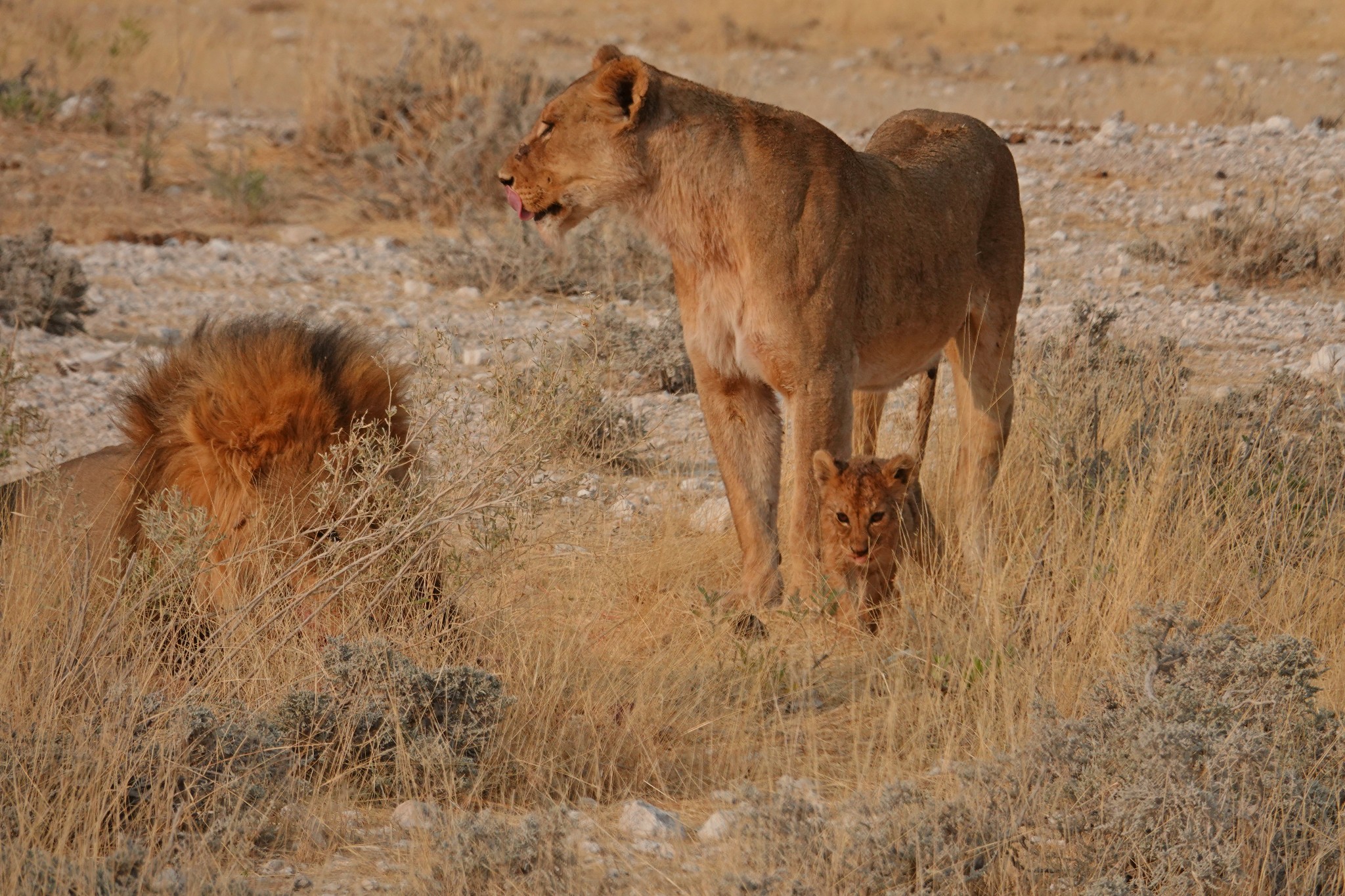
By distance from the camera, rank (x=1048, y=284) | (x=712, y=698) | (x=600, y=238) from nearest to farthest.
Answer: (x=712, y=698) → (x=1048, y=284) → (x=600, y=238)

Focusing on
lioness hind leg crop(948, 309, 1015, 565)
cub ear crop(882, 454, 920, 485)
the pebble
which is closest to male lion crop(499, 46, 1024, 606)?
cub ear crop(882, 454, 920, 485)

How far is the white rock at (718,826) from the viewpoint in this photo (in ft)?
11.7

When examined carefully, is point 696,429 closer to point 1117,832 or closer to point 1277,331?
point 1277,331

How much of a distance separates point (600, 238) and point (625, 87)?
5470 millimetres

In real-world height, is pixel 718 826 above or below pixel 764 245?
below

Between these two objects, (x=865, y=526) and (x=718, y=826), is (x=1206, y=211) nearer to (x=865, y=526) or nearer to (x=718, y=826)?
(x=865, y=526)

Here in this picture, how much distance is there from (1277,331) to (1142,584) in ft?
13.9

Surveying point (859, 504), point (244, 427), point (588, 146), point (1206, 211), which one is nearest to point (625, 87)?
point (588, 146)

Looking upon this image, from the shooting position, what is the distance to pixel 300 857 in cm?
338

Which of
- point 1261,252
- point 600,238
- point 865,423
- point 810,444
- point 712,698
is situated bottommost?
point 712,698

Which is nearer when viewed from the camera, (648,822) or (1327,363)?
(648,822)

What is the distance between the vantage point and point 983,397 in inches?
240

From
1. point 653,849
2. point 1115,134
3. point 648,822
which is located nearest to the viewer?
point 653,849

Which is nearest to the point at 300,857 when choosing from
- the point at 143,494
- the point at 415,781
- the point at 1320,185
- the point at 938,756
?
the point at 415,781
